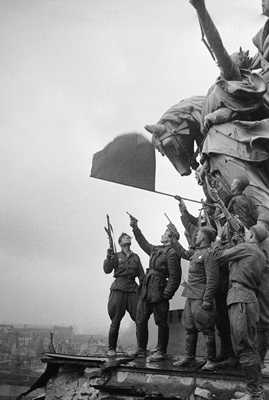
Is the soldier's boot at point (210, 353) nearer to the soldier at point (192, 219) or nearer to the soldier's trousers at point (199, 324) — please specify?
the soldier's trousers at point (199, 324)

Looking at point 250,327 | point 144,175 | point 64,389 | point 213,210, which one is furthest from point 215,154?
point 64,389

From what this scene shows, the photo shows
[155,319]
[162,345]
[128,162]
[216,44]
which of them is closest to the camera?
[162,345]

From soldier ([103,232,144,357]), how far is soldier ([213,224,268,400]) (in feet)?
9.04

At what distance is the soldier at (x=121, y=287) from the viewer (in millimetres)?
8297

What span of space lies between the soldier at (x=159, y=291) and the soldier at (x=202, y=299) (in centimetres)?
66

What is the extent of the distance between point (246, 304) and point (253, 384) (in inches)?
31.4

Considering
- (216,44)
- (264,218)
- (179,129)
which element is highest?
(216,44)

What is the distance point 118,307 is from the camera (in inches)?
327

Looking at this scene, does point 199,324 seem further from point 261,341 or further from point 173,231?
point 173,231

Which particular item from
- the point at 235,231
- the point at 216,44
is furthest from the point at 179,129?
the point at 235,231

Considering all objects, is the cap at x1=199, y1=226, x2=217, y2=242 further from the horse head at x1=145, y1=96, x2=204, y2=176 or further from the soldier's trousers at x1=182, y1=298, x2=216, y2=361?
the horse head at x1=145, y1=96, x2=204, y2=176

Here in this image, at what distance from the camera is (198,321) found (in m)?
6.54

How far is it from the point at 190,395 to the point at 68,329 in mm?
5630

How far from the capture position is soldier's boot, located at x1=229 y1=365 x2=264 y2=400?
16.8 feet
